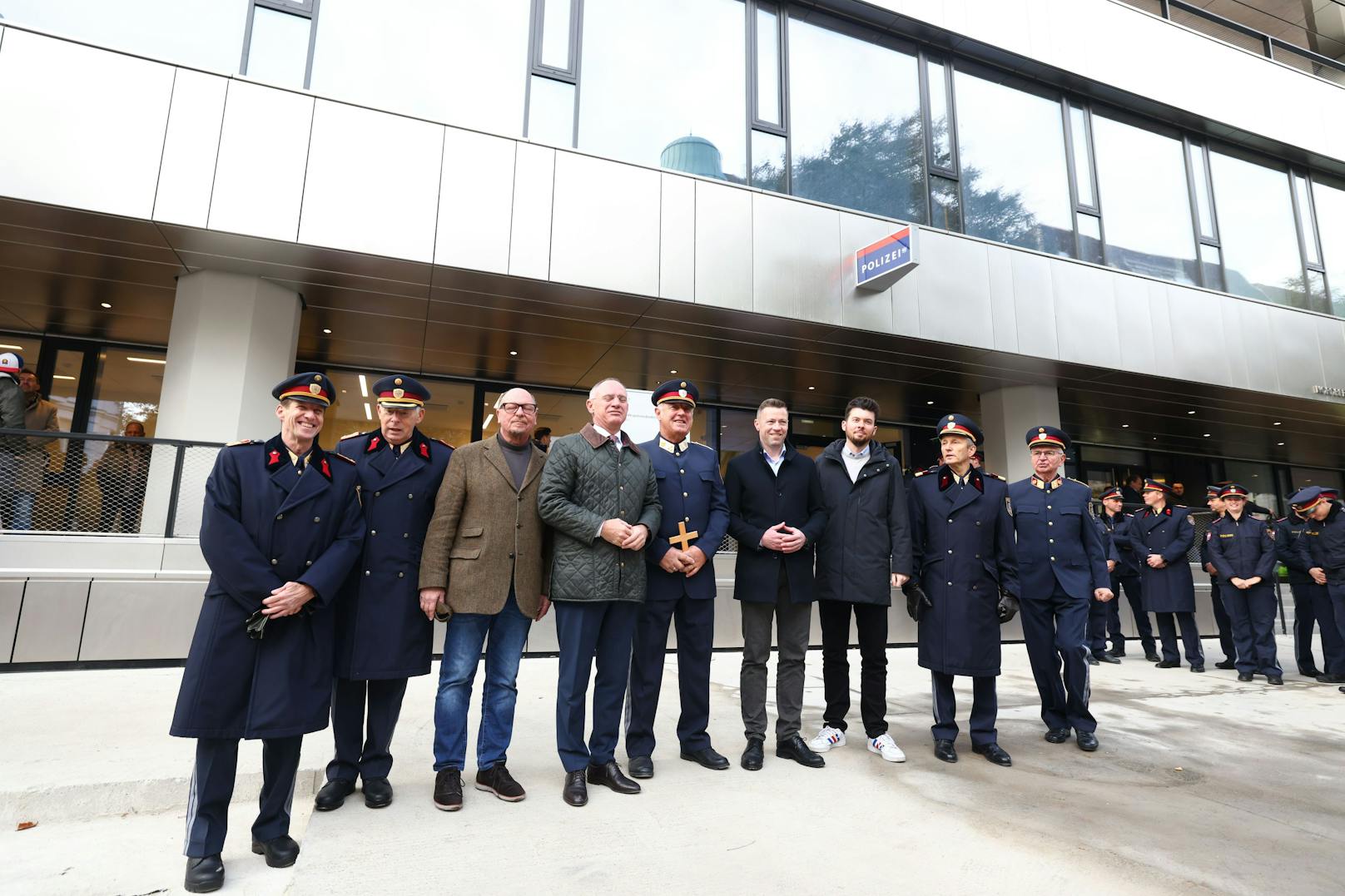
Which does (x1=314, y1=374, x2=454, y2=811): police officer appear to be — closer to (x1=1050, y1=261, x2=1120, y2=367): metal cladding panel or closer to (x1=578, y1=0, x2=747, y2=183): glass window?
(x1=578, y1=0, x2=747, y2=183): glass window

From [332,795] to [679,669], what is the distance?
184cm

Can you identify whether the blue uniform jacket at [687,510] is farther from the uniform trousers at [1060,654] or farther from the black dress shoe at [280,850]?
the uniform trousers at [1060,654]

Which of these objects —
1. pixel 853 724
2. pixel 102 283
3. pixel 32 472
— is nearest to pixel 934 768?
pixel 853 724

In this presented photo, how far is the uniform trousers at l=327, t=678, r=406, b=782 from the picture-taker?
132 inches

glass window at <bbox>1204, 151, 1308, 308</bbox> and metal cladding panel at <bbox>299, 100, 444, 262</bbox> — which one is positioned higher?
glass window at <bbox>1204, 151, 1308, 308</bbox>

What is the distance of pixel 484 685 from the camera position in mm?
3514

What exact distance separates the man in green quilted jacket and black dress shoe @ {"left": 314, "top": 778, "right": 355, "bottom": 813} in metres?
1.03

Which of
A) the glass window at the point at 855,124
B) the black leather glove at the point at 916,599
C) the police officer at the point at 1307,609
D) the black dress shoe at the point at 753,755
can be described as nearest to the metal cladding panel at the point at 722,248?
the glass window at the point at 855,124

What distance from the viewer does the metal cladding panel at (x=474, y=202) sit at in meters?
7.82

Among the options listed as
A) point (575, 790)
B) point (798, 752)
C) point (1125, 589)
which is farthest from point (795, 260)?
point (575, 790)

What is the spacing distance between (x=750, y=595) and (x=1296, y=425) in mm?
16435

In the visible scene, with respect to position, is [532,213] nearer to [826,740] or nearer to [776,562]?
[776,562]

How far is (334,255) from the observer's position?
24.9ft

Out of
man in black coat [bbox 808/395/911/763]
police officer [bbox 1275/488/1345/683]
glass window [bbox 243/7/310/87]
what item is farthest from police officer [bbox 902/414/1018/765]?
glass window [bbox 243/7/310/87]
